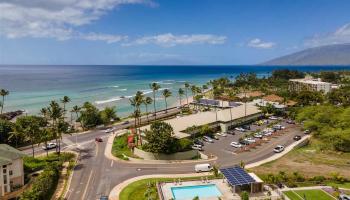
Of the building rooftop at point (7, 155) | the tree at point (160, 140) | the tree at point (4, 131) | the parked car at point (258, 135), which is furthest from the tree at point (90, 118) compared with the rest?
the parked car at point (258, 135)

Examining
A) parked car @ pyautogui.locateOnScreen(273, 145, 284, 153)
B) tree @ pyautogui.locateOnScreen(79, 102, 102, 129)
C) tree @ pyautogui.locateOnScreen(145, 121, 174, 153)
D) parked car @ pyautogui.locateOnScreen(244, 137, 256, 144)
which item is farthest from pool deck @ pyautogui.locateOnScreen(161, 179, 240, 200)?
tree @ pyautogui.locateOnScreen(79, 102, 102, 129)

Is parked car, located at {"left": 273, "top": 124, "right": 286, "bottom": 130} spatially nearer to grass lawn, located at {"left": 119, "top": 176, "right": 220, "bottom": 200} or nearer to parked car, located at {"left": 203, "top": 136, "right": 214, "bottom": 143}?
parked car, located at {"left": 203, "top": 136, "right": 214, "bottom": 143}

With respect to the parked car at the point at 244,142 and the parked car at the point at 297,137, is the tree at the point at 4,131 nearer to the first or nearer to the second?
the parked car at the point at 244,142

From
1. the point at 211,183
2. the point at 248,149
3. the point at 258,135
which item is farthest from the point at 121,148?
the point at 258,135

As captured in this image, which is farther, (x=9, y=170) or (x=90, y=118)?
(x=90, y=118)

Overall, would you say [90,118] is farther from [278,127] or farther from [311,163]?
[311,163]
